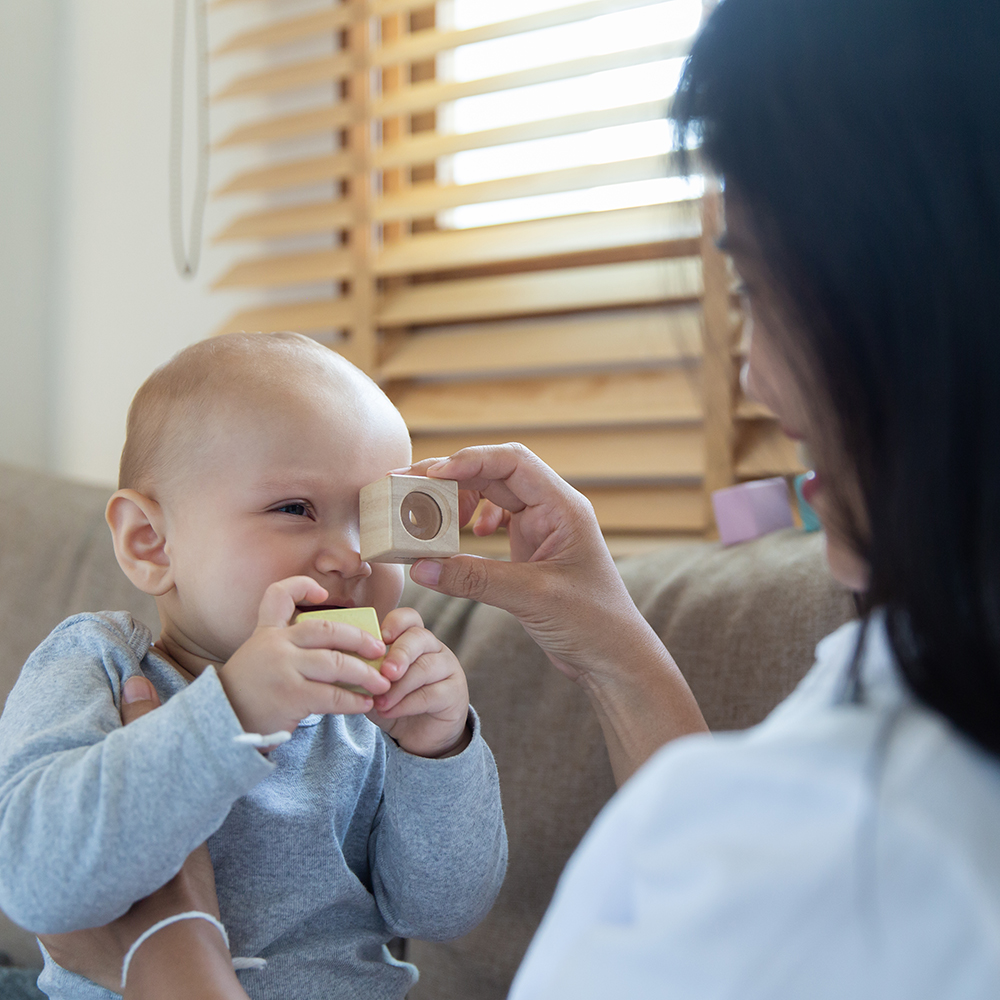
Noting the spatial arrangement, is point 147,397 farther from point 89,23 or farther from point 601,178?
point 89,23

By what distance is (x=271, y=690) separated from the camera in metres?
0.70

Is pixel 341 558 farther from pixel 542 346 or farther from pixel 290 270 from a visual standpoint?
pixel 290 270

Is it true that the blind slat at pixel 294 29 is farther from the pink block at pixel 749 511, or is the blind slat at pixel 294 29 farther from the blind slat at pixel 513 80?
the pink block at pixel 749 511

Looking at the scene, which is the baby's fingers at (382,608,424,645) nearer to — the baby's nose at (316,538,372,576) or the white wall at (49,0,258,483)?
the baby's nose at (316,538,372,576)

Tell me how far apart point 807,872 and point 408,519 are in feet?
1.67

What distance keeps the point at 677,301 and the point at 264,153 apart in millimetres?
1636

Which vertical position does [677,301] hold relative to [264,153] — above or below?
below

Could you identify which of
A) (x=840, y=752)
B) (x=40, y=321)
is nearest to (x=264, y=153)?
(x=40, y=321)

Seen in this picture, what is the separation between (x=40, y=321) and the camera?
248cm

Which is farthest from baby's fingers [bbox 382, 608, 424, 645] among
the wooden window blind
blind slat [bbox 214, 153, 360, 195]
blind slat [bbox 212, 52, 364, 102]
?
blind slat [bbox 212, 52, 364, 102]

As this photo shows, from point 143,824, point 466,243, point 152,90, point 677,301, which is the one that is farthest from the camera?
point 152,90

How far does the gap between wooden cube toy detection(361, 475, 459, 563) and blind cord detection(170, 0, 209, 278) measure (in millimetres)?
1681

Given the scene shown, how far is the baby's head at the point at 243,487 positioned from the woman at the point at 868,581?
20.1 inches

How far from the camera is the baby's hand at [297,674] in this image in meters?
0.70
